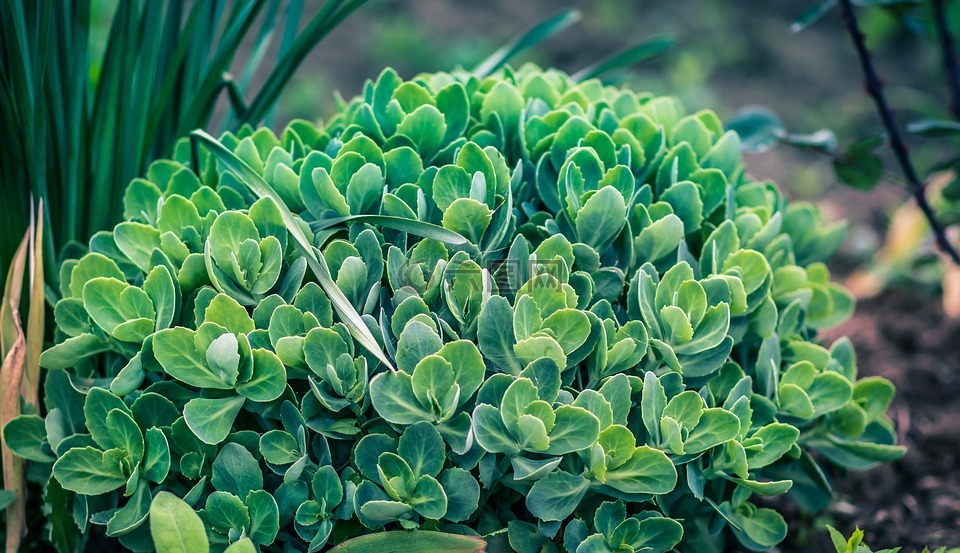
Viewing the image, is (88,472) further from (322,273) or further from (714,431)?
(714,431)

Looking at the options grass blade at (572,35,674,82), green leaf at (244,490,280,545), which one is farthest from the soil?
green leaf at (244,490,280,545)

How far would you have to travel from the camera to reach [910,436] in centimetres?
201

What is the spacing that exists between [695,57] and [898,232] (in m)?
1.66

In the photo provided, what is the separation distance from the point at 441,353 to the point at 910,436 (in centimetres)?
142

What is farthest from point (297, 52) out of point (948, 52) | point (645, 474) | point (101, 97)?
point (948, 52)

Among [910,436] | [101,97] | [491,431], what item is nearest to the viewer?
[491,431]

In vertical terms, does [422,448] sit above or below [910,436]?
above

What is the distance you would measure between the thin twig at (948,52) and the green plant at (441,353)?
37.6 inches

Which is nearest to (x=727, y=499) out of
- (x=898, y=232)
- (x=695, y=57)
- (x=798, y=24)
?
(x=798, y=24)

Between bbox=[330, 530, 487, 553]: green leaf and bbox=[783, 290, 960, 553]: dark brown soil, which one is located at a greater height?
bbox=[330, 530, 487, 553]: green leaf

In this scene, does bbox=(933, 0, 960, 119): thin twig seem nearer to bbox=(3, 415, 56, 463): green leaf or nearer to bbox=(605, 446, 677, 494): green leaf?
bbox=(605, 446, 677, 494): green leaf

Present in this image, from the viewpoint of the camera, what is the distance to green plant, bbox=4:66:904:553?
3.73ft

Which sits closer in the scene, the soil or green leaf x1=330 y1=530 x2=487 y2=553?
green leaf x1=330 y1=530 x2=487 y2=553

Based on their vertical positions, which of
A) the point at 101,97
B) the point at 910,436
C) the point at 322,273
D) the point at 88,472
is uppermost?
the point at 101,97
